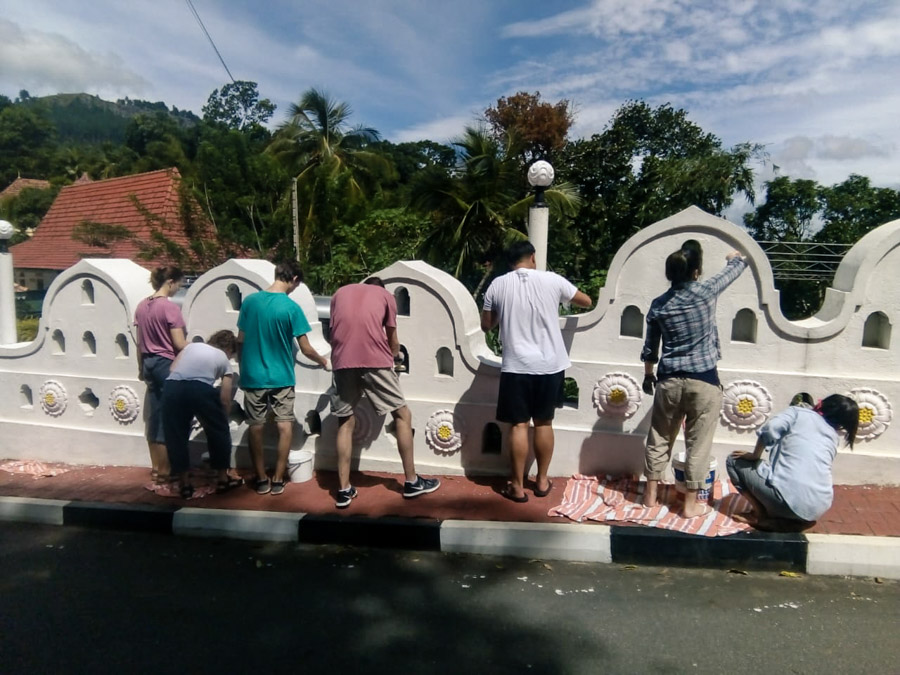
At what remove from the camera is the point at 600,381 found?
4398 mm

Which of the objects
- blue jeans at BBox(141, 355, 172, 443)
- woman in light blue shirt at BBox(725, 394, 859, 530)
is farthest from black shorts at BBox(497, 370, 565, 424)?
blue jeans at BBox(141, 355, 172, 443)

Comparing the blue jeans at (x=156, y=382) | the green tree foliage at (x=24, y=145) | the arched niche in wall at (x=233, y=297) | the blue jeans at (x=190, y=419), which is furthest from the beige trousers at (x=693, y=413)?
the green tree foliage at (x=24, y=145)

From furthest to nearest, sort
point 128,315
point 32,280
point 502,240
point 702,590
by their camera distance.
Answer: point 32,280
point 502,240
point 128,315
point 702,590

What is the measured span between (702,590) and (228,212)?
10.4 metres

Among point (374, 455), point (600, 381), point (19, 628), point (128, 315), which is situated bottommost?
point (19, 628)

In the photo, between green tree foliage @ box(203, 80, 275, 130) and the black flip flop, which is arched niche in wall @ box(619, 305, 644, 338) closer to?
the black flip flop

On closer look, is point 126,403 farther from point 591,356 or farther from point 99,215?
point 99,215

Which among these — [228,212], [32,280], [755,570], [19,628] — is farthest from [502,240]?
[32,280]

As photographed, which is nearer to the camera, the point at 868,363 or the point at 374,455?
the point at 868,363

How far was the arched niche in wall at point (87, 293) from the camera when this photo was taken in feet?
17.6

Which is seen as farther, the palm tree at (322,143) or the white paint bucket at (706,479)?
the palm tree at (322,143)

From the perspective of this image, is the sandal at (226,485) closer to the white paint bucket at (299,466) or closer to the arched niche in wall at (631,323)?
the white paint bucket at (299,466)

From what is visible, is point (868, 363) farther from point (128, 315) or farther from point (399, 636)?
point (128, 315)

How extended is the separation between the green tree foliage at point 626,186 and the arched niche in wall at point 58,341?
444 inches
